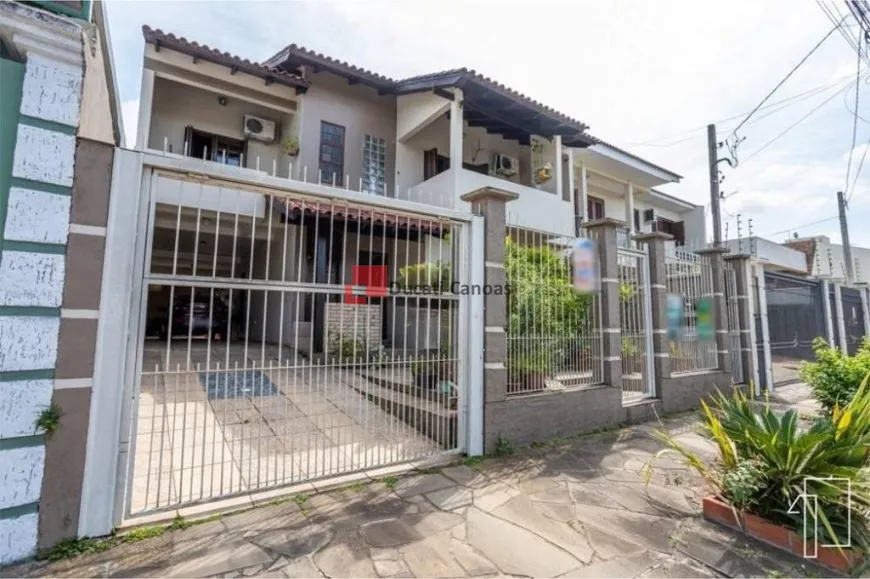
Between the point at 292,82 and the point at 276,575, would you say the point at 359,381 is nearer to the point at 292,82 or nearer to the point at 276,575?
the point at 276,575

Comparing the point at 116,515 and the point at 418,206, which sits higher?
the point at 418,206

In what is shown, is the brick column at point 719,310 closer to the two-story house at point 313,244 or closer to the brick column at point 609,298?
the brick column at point 609,298

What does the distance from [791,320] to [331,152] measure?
39.2ft

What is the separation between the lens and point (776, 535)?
8.63 feet

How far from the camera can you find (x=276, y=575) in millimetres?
2256

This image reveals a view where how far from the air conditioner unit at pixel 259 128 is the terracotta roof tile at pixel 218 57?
3.54 ft

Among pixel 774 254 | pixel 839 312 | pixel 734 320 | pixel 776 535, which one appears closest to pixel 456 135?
pixel 734 320

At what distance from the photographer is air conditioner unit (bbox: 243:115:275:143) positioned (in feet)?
31.0

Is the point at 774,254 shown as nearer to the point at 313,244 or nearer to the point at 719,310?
the point at 719,310

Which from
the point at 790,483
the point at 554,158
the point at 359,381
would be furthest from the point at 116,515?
the point at 554,158

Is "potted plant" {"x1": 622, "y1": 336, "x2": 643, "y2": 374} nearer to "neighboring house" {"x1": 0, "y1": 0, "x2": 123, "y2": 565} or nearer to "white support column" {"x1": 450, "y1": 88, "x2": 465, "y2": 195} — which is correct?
"white support column" {"x1": 450, "y1": 88, "x2": 465, "y2": 195}

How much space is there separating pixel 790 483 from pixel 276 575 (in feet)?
11.0

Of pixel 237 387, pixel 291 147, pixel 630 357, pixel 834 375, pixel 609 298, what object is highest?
pixel 291 147

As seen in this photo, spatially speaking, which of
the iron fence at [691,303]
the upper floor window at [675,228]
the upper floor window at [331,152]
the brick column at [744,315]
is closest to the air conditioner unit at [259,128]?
the upper floor window at [331,152]
